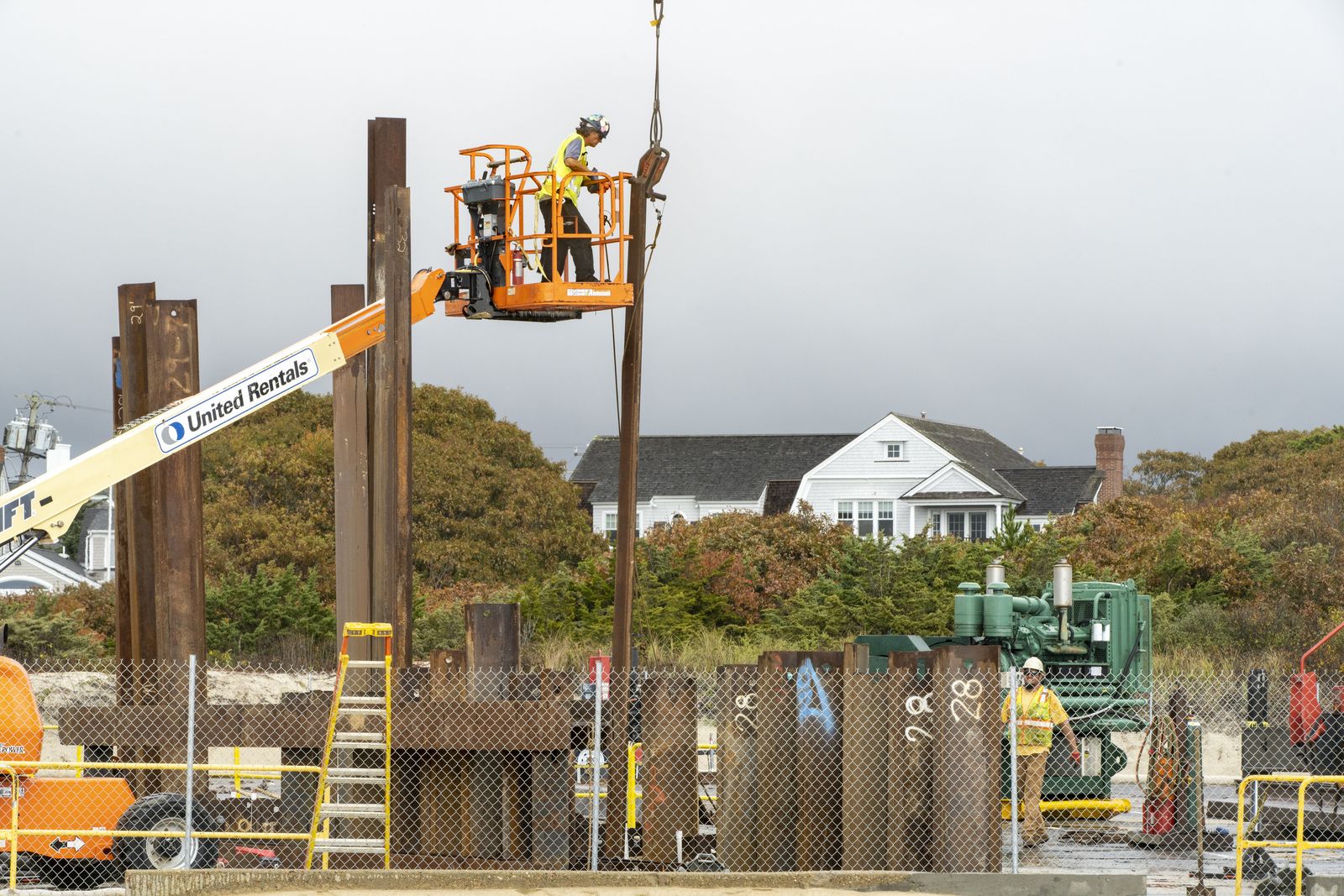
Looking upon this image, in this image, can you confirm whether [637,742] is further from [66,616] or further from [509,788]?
[66,616]

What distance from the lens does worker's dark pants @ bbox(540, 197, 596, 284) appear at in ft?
52.3

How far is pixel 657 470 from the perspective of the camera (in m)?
63.3

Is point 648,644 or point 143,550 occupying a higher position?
point 143,550

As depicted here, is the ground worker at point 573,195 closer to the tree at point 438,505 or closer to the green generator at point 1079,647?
the green generator at point 1079,647

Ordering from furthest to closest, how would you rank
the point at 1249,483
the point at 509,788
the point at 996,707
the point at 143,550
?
the point at 1249,483 < the point at 143,550 < the point at 509,788 < the point at 996,707

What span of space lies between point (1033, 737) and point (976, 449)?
4757cm

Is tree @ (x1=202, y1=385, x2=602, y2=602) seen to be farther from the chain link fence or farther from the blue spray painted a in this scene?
the blue spray painted a

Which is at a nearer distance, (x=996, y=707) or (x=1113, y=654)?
(x=996, y=707)

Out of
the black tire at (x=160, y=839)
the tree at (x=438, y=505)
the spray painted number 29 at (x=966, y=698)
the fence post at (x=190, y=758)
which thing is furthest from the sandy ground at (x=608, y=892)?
the tree at (x=438, y=505)

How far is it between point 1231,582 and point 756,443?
32.3 m

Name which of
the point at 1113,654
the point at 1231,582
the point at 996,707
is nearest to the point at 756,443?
the point at 1231,582

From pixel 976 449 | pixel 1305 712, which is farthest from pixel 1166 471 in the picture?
pixel 1305 712

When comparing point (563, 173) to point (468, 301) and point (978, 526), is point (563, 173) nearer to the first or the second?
point (468, 301)

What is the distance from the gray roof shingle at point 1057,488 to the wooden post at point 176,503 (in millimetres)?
43441
